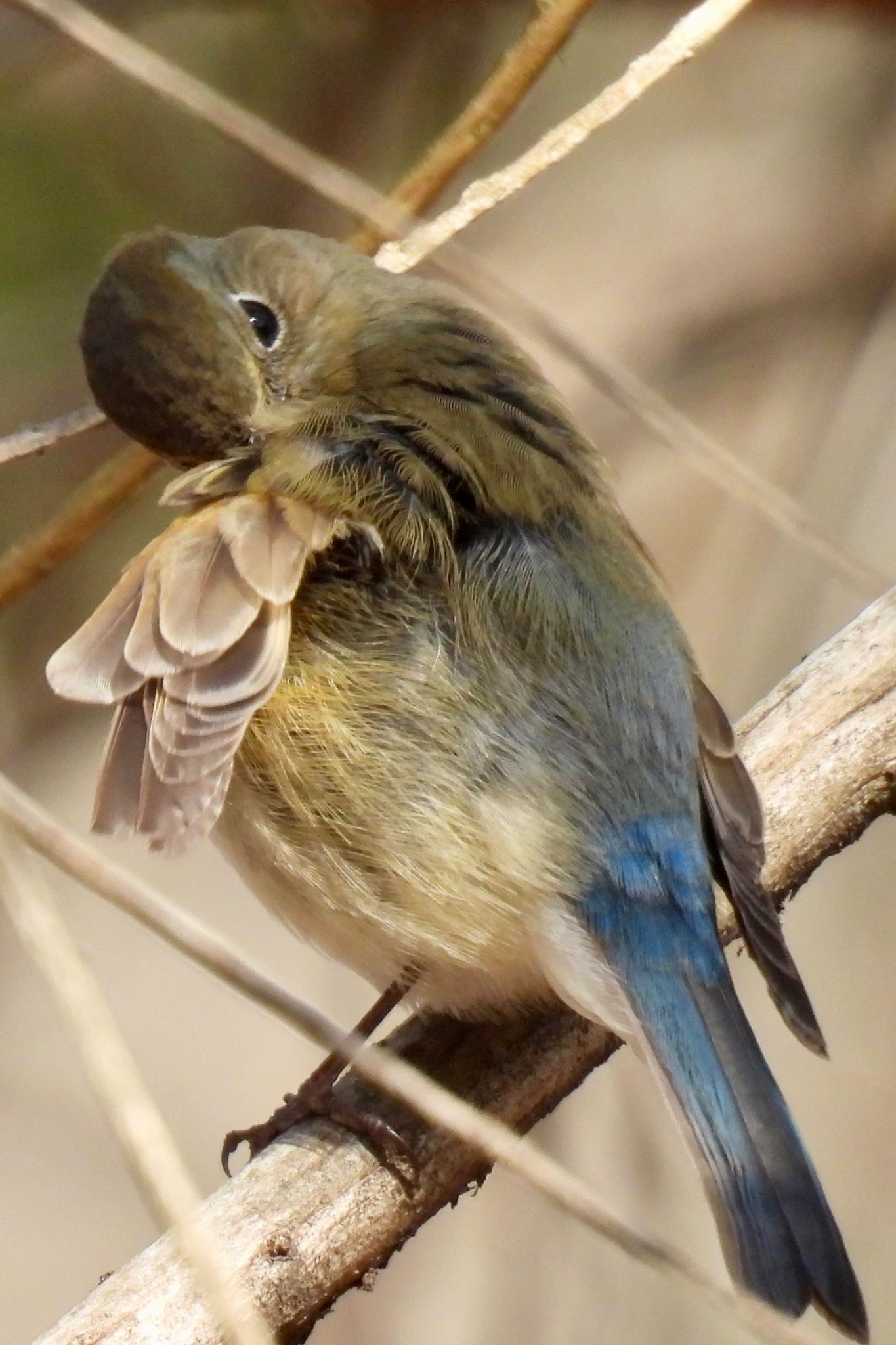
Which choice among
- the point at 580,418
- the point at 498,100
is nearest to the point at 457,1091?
the point at 498,100

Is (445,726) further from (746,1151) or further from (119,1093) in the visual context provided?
(119,1093)

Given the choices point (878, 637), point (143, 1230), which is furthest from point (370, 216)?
point (143, 1230)

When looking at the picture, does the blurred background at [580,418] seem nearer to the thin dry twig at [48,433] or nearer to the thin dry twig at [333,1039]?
the thin dry twig at [48,433]

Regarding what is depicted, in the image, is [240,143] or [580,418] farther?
[580,418]

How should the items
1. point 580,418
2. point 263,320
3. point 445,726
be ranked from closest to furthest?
point 445,726
point 263,320
point 580,418

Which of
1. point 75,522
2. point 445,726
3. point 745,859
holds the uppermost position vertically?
point 75,522

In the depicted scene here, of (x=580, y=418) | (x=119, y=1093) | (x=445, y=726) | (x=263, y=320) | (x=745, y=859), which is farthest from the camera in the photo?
(x=580, y=418)
